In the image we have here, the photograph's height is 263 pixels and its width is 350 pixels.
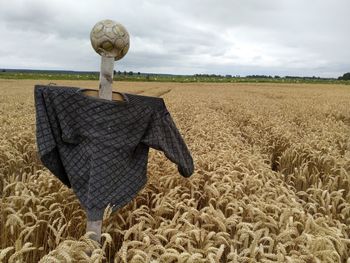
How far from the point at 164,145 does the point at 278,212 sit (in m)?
1.32

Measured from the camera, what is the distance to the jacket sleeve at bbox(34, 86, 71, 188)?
2.89 m

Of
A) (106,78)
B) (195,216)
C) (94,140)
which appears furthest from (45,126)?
(195,216)

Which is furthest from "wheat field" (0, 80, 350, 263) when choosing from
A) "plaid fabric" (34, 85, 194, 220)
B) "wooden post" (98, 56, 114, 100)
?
"wooden post" (98, 56, 114, 100)

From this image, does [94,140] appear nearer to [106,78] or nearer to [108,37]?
[106,78]

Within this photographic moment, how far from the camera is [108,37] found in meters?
2.78

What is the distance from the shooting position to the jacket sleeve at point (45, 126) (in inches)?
114

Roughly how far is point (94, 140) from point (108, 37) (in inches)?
32.7

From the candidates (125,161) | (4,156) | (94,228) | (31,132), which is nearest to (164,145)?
(125,161)

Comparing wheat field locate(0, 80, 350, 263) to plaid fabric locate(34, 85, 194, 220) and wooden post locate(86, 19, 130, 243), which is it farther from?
wooden post locate(86, 19, 130, 243)

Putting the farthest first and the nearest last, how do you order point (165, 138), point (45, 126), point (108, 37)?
point (165, 138) < point (45, 126) < point (108, 37)

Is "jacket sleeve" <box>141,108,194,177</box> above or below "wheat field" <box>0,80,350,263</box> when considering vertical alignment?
above

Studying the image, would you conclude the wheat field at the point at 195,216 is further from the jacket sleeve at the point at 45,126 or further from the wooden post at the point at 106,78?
the wooden post at the point at 106,78

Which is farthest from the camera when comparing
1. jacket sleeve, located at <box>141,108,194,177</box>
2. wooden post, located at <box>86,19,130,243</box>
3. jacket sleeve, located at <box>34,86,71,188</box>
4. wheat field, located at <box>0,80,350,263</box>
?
jacket sleeve, located at <box>141,108,194,177</box>

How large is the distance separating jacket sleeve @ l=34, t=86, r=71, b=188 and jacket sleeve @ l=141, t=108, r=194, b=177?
0.76m
